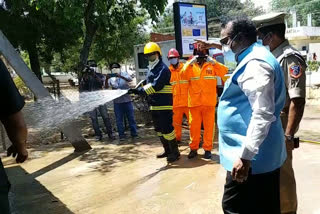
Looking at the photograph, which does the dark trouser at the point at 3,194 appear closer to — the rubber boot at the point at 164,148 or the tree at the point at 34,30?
the rubber boot at the point at 164,148

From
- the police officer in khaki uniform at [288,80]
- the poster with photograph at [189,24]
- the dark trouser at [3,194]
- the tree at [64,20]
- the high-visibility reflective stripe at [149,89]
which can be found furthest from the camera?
the tree at [64,20]

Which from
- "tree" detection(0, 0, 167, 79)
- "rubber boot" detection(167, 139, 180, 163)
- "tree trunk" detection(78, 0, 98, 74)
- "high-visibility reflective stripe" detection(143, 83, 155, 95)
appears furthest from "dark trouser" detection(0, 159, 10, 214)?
"tree trunk" detection(78, 0, 98, 74)

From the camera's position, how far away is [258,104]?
207 centimetres

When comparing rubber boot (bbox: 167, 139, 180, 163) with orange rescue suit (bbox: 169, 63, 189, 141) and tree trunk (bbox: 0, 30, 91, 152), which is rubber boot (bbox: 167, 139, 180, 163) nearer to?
orange rescue suit (bbox: 169, 63, 189, 141)

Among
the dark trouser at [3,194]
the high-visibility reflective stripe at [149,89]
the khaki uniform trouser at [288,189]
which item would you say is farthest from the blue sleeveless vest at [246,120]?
the high-visibility reflective stripe at [149,89]

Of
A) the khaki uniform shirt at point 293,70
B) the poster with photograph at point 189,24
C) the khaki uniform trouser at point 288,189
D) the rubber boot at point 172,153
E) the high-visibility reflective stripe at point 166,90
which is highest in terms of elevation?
the poster with photograph at point 189,24

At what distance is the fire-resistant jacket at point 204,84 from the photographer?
18.1 feet

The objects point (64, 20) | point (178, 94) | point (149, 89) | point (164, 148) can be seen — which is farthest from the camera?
point (64, 20)

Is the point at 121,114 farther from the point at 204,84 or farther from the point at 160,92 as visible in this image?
the point at 204,84

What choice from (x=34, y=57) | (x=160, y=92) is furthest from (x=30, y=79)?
(x=34, y=57)

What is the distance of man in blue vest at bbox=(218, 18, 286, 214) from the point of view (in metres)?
2.09

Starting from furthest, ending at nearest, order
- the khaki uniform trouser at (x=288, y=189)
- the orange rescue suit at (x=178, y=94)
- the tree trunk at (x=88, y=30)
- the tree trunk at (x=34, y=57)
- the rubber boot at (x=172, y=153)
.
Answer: the tree trunk at (x=34, y=57) < the tree trunk at (x=88, y=30) < the orange rescue suit at (x=178, y=94) < the rubber boot at (x=172, y=153) < the khaki uniform trouser at (x=288, y=189)

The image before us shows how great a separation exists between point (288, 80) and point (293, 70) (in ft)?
0.29

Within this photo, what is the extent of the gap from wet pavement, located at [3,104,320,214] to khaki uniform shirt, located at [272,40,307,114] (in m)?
1.37
